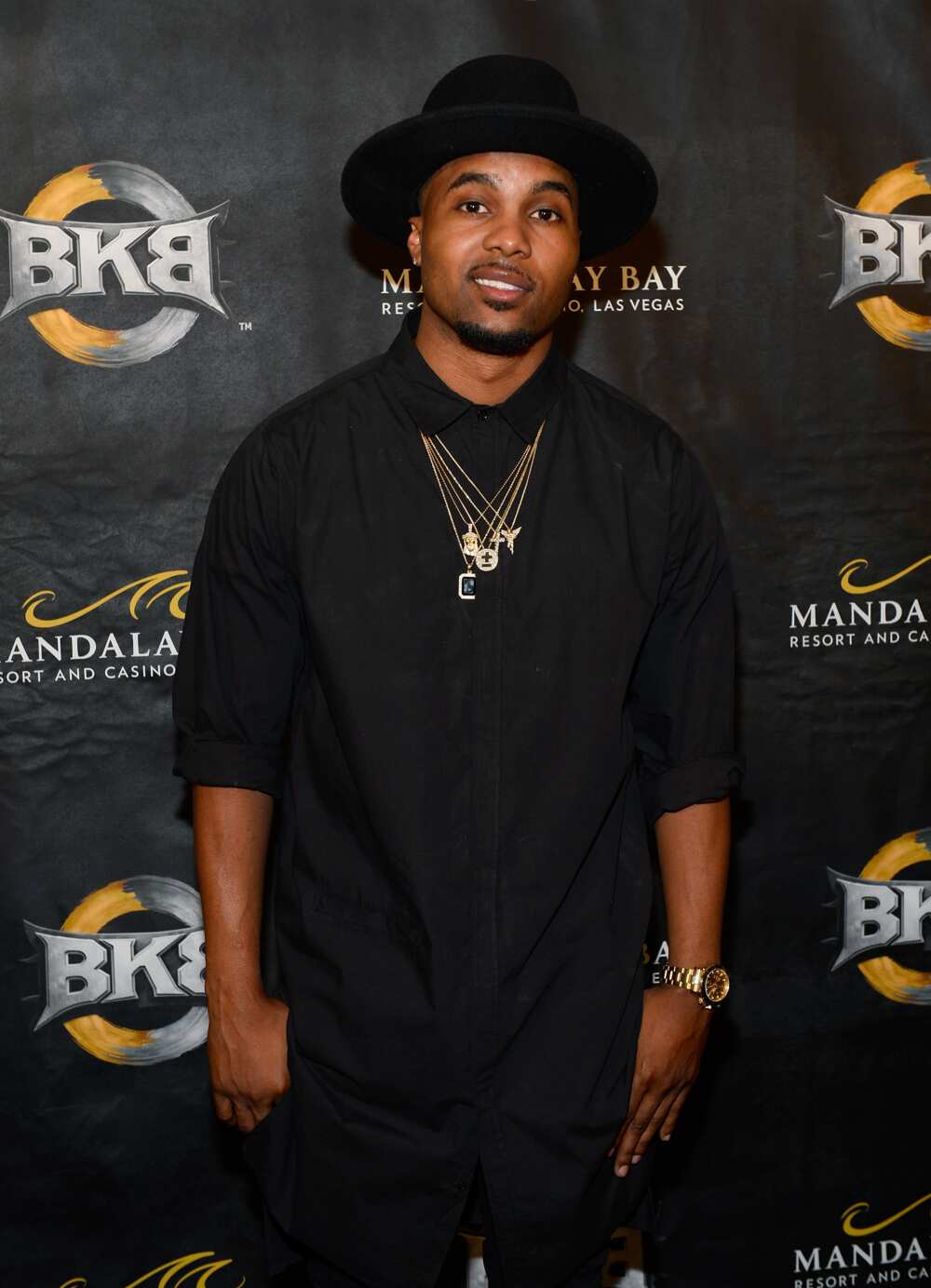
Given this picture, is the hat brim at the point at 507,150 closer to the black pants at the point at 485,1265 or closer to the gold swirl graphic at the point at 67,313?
the gold swirl graphic at the point at 67,313

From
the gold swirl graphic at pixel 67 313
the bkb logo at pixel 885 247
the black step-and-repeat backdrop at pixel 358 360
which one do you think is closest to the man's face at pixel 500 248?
the black step-and-repeat backdrop at pixel 358 360

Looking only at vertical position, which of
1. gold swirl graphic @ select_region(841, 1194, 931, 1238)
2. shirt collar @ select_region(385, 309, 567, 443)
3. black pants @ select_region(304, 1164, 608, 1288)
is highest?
shirt collar @ select_region(385, 309, 567, 443)

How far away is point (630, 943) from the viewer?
61.9 inches

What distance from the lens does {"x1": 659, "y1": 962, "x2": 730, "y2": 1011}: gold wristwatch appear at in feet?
5.34

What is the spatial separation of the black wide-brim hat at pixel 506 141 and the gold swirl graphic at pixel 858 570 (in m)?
0.88

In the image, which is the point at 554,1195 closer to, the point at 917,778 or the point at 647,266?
the point at 917,778

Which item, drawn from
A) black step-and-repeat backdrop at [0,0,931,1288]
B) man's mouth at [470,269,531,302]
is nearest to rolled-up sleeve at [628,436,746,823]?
man's mouth at [470,269,531,302]

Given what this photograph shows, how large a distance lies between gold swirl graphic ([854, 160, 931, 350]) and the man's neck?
0.96 meters

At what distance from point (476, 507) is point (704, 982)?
2.11 ft

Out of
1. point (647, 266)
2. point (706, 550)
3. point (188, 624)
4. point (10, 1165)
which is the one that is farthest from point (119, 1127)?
point (647, 266)

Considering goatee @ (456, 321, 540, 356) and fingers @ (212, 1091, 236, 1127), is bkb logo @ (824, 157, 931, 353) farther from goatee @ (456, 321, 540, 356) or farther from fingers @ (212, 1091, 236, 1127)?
fingers @ (212, 1091, 236, 1127)

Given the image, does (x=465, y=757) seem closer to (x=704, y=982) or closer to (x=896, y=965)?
(x=704, y=982)

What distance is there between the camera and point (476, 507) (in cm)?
158

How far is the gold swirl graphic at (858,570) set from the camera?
93.9 inches
